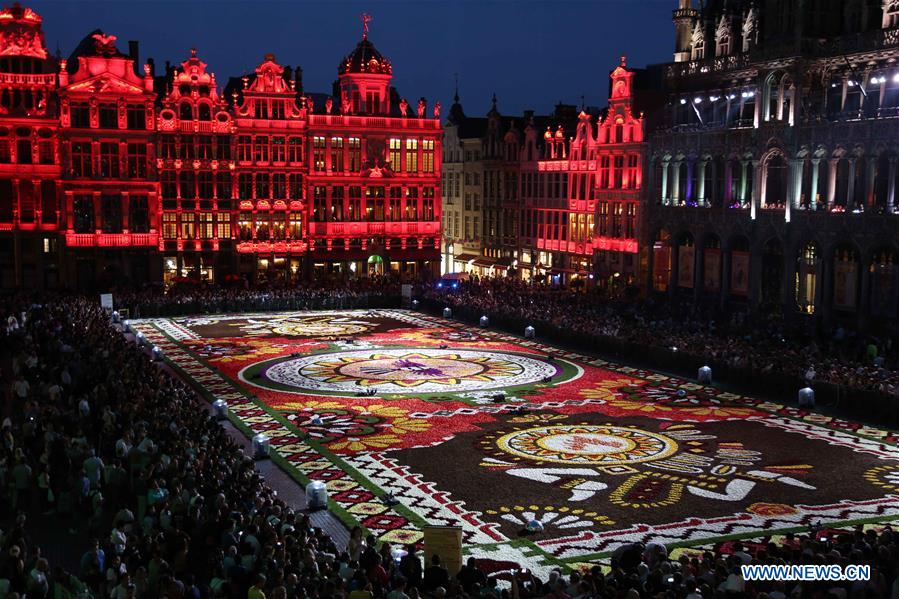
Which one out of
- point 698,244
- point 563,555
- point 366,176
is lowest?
point 563,555

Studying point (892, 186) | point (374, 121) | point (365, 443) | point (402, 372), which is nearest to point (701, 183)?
point (892, 186)

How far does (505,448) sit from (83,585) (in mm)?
13900

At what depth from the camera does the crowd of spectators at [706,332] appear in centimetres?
3133

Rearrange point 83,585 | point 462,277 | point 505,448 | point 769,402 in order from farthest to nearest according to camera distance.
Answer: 1. point 462,277
2. point 769,402
3. point 505,448
4. point 83,585

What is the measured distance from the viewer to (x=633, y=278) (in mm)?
57469

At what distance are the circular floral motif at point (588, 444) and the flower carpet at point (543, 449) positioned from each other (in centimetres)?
8

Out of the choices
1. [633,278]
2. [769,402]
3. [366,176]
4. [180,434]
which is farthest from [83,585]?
[366,176]

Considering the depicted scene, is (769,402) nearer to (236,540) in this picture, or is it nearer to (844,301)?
(844,301)

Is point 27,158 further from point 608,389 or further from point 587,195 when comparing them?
point 608,389

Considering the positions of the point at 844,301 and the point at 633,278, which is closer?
the point at 844,301

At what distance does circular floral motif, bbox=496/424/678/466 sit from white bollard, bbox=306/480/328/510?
6.07 m

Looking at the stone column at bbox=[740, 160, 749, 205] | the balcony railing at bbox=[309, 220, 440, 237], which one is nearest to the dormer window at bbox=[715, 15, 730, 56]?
the stone column at bbox=[740, 160, 749, 205]

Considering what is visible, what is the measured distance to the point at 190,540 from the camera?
15.1 meters

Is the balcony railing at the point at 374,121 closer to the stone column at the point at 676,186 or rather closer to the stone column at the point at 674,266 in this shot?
the stone column at the point at 676,186
